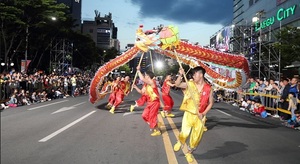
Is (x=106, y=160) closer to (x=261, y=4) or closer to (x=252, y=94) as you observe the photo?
(x=252, y=94)

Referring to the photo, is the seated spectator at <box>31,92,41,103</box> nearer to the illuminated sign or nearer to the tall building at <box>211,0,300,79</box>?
the tall building at <box>211,0,300,79</box>

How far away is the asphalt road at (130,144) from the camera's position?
5992 mm

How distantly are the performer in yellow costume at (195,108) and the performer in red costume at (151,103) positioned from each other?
2.41 meters

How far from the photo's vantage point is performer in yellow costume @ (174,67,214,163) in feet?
19.0

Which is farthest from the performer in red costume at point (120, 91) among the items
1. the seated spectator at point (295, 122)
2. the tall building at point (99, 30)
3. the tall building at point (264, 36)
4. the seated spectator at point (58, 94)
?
the tall building at point (99, 30)

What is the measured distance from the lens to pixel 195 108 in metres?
5.87

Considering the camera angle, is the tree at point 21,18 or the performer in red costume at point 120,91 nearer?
the performer in red costume at point 120,91

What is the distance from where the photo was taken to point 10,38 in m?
30.7

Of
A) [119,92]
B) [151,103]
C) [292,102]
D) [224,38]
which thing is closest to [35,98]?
[119,92]

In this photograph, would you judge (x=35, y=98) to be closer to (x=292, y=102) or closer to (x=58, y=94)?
(x=58, y=94)

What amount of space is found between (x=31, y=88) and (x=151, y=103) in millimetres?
14034

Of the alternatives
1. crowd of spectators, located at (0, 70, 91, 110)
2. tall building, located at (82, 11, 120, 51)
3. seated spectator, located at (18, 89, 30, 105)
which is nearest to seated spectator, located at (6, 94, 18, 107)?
crowd of spectators, located at (0, 70, 91, 110)

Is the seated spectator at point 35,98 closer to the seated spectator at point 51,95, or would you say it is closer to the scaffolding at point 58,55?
the seated spectator at point 51,95

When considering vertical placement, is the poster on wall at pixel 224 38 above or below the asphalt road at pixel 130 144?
above
